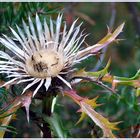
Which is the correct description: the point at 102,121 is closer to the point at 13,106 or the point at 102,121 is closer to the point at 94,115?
the point at 94,115

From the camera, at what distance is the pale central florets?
0.76 m

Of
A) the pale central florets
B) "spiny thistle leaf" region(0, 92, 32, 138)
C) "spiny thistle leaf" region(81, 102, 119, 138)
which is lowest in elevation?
"spiny thistle leaf" region(81, 102, 119, 138)

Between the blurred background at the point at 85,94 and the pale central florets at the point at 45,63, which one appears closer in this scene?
the pale central florets at the point at 45,63

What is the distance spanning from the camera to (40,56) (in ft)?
2.67

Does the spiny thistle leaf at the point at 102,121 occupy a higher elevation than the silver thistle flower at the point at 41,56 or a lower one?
lower

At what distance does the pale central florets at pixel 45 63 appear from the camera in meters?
0.76

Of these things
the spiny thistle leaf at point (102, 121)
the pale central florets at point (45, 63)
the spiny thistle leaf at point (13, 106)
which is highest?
the pale central florets at point (45, 63)

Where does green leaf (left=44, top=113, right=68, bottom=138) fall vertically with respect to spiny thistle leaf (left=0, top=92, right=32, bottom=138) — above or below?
below

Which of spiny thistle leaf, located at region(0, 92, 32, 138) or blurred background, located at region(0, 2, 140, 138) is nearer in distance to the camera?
spiny thistle leaf, located at region(0, 92, 32, 138)

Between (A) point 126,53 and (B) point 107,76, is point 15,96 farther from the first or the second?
(A) point 126,53

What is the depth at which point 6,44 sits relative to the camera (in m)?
0.80

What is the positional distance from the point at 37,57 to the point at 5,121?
5.4 inches

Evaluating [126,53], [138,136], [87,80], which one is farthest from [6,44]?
[126,53]

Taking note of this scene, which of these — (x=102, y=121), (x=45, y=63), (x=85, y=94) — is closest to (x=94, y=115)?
(x=102, y=121)
